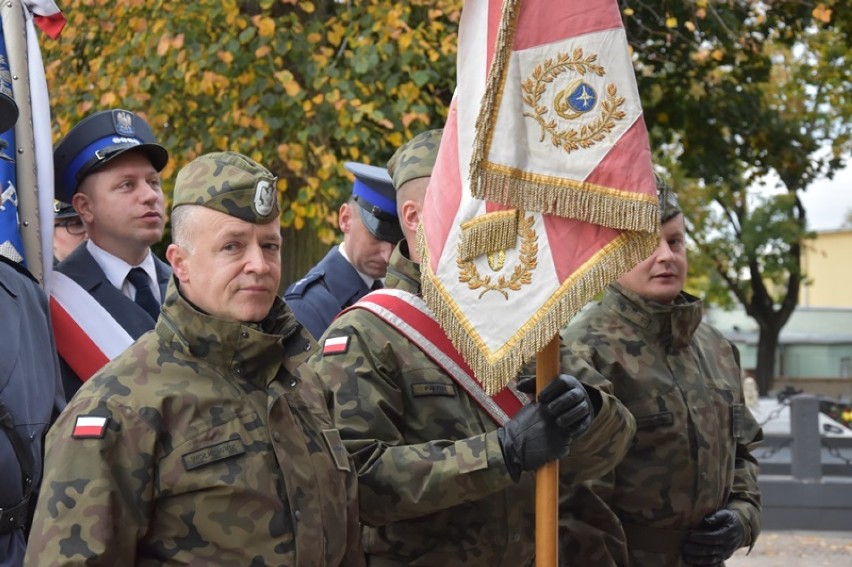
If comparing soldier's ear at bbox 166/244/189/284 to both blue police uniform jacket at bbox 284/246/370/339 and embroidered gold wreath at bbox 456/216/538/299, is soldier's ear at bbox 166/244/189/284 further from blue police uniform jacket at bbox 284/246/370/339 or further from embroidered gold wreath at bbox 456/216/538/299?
blue police uniform jacket at bbox 284/246/370/339

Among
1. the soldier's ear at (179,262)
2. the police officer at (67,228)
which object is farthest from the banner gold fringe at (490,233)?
the police officer at (67,228)

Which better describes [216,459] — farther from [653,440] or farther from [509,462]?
[653,440]

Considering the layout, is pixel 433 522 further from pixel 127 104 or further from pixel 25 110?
pixel 127 104

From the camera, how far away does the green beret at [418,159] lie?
406cm

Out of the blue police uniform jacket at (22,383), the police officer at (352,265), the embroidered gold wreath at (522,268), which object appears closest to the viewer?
the blue police uniform jacket at (22,383)

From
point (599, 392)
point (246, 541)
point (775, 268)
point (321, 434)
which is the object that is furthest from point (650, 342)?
point (775, 268)

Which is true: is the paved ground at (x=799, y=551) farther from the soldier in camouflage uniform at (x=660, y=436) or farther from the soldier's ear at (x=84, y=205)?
the soldier's ear at (x=84, y=205)

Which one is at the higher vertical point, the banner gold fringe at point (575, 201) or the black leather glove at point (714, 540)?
the banner gold fringe at point (575, 201)

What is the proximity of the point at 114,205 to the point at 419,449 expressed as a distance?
1.54m

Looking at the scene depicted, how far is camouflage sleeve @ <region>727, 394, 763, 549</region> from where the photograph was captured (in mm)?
4809

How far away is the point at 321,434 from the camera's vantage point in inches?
128

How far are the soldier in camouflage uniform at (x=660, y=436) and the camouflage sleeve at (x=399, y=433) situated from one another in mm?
758

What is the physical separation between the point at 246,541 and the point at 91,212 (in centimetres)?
191

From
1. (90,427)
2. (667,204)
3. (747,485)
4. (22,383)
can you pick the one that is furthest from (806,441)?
(90,427)
